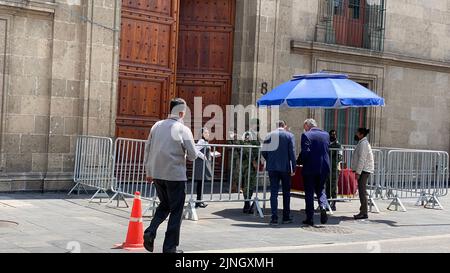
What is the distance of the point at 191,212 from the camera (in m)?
11.2

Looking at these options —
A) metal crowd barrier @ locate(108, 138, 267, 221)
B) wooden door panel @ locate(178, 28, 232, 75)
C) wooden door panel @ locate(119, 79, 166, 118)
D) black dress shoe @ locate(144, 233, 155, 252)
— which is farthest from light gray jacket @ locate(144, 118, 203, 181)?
wooden door panel @ locate(178, 28, 232, 75)

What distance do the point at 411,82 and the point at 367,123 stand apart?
2.20m

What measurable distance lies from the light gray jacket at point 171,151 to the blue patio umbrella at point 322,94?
4.32m

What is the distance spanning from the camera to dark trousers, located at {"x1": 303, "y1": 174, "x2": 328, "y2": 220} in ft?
37.2

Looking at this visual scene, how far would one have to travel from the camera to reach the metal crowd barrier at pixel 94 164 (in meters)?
12.8

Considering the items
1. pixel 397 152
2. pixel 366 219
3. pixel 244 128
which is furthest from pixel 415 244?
pixel 244 128

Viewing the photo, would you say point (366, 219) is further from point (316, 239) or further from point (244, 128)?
point (244, 128)

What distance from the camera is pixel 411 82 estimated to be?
20391mm

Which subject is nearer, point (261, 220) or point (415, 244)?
point (415, 244)

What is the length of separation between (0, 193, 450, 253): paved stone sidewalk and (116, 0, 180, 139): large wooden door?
9.95ft

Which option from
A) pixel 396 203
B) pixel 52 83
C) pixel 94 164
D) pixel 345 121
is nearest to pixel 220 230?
pixel 94 164

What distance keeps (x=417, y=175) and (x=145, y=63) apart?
6.82m

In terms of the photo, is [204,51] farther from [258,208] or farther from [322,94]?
[258,208]

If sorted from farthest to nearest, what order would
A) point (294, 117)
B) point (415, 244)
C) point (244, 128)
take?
point (294, 117)
point (244, 128)
point (415, 244)
